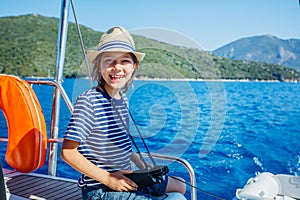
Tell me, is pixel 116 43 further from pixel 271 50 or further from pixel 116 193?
pixel 271 50

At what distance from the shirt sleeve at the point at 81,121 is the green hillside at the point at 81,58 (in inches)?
6.3

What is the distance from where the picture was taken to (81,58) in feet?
6.09

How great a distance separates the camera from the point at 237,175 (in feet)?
24.2

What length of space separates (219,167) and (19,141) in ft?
19.6

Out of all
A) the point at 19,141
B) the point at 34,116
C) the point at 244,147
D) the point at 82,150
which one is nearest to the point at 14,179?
the point at 19,141

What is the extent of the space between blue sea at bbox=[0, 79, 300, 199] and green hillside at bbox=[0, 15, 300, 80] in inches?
2.3

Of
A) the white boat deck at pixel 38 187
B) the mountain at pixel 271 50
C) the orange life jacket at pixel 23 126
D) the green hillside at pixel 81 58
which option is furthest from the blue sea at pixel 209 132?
the mountain at pixel 271 50

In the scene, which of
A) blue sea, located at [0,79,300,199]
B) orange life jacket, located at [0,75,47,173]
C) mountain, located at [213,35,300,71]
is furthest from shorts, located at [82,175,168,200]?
mountain, located at [213,35,300,71]

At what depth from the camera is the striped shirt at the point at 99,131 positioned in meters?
1.17

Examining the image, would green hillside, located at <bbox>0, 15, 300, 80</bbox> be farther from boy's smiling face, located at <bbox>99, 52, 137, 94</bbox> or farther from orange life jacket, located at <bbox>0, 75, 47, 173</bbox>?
orange life jacket, located at <bbox>0, 75, 47, 173</bbox>

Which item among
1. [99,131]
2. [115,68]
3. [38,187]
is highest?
[115,68]

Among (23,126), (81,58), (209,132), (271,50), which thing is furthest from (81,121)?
(271,50)

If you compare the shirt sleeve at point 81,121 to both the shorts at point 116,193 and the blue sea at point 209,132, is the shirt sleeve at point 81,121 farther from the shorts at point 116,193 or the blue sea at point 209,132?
the shorts at point 116,193

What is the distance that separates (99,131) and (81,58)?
762mm
